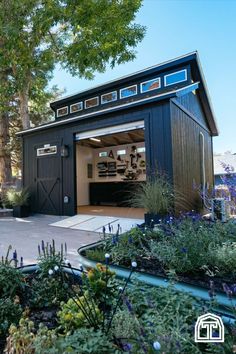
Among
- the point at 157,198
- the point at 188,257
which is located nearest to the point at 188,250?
the point at 188,257

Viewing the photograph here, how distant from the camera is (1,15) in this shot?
8.92 m

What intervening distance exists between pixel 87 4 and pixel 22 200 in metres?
7.46

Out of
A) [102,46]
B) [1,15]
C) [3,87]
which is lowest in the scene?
[3,87]

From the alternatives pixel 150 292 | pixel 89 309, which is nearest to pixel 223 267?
pixel 150 292

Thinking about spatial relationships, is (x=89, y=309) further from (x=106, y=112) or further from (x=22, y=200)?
(x=22, y=200)

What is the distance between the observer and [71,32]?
10.4m

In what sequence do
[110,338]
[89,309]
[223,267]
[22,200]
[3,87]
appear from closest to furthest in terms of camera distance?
Result: [110,338] < [89,309] < [223,267] < [22,200] < [3,87]

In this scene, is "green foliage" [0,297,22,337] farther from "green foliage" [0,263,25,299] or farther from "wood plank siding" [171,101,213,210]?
"wood plank siding" [171,101,213,210]

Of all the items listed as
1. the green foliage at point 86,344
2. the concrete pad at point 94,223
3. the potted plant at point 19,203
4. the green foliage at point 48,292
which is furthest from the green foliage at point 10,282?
the potted plant at point 19,203

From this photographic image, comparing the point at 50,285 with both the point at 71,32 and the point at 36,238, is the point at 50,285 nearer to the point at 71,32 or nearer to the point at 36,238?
the point at 36,238

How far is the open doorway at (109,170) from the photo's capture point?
10.9 meters

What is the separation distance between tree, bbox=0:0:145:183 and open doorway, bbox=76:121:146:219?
10.6 ft

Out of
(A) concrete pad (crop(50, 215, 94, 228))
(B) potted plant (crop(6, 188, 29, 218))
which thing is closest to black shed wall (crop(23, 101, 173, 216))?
(B) potted plant (crop(6, 188, 29, 218))

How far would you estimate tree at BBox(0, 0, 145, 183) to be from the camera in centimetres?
898
